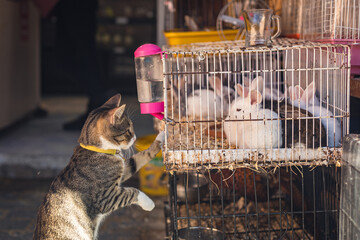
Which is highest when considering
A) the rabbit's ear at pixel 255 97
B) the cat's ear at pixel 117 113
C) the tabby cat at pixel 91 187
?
the rabbit's ear at pixel 255 97

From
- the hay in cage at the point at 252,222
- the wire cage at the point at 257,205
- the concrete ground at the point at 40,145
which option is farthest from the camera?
the concrete ground at the point at 40,145

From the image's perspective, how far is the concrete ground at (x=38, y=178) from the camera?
3287 millimetres

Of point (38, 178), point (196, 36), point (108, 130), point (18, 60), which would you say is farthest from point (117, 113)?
point (18, 60)

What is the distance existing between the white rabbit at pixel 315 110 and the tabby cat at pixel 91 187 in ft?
2.59

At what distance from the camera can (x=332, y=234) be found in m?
2.55

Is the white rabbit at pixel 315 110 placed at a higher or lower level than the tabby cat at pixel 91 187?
higher

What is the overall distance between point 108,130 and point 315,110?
3.19 ft

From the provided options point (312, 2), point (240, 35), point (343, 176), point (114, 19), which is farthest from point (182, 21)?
point (114, 19)

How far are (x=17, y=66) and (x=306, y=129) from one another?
376 cm

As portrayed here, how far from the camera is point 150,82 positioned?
227cm

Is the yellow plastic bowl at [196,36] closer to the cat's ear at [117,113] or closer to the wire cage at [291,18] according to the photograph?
the wire cage at [291,18]

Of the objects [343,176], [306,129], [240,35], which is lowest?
[343,176]

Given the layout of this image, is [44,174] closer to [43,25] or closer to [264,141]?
[264,141]

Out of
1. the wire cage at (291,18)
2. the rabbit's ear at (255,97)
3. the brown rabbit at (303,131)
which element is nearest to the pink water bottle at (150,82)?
the rabbit's ear at (255,97)
